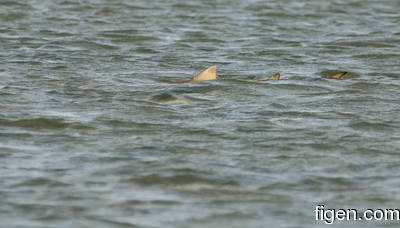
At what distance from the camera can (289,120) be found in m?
5.95

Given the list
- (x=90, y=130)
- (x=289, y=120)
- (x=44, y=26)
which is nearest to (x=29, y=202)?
(x=90, y=130)

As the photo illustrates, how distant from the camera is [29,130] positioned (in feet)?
18.2

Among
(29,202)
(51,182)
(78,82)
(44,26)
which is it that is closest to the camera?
(29,202)

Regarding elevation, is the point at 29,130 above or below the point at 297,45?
above

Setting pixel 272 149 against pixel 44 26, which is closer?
pixel 272 149

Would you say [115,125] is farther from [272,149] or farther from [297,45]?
[297,45]

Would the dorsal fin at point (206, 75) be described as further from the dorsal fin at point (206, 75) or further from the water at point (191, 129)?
the water at point (191, 129)

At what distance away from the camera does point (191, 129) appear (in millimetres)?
5605

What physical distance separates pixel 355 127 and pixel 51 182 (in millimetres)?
2208

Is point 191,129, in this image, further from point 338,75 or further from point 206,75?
point 338,75

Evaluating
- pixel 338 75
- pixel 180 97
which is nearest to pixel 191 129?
pixel 180 97

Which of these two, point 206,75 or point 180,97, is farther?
point 206,75

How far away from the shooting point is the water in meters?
4.09

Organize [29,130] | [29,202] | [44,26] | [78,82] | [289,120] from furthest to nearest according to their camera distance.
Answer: [44,26]
[78,82]
[289,120]
[29,130]
[29,202]
